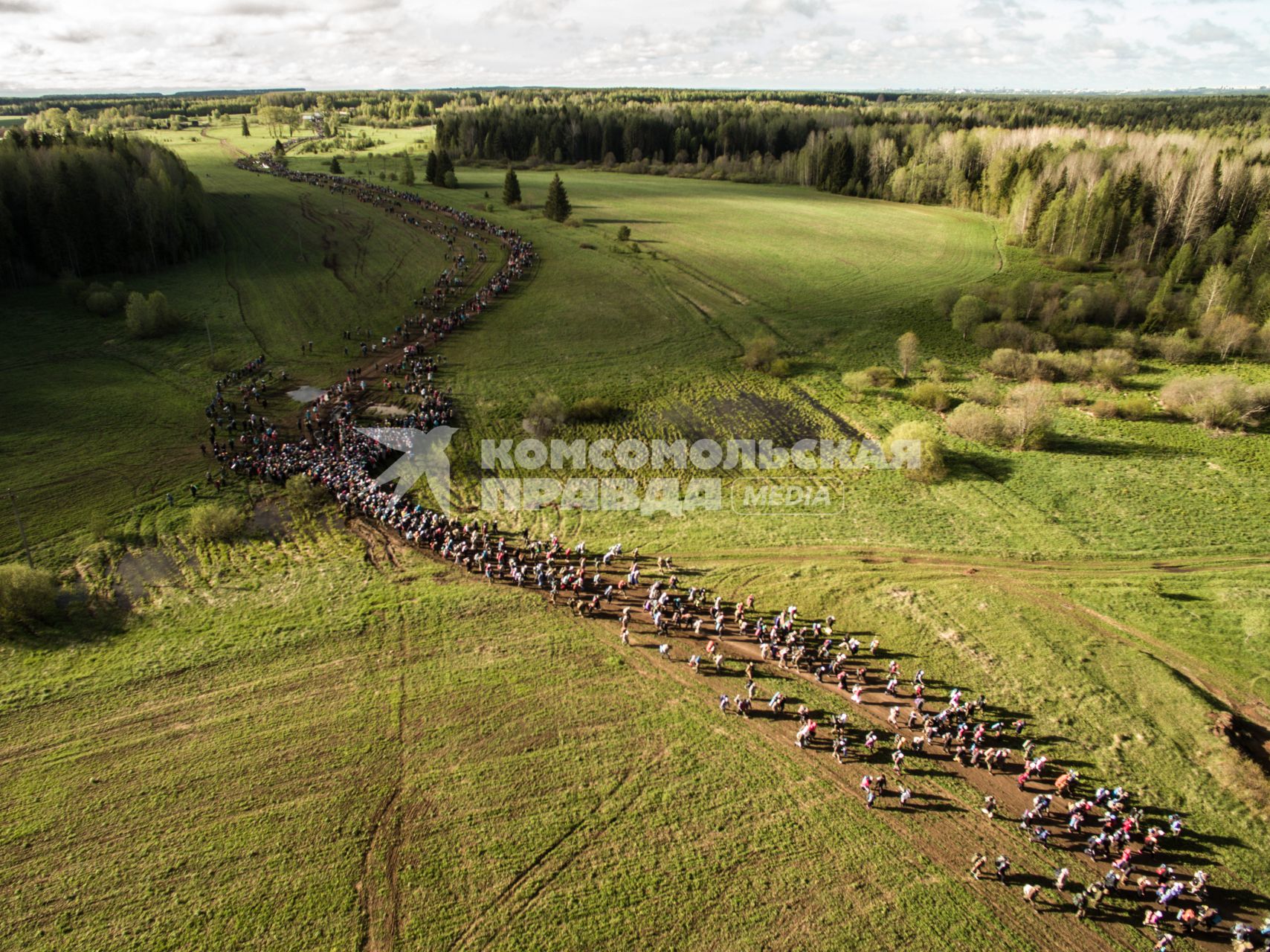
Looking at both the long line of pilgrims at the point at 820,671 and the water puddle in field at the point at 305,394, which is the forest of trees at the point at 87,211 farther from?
the long line of pilgrims at the point at 820,671

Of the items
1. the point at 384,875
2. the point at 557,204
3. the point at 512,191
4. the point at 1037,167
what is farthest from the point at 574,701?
the point at 1037,167

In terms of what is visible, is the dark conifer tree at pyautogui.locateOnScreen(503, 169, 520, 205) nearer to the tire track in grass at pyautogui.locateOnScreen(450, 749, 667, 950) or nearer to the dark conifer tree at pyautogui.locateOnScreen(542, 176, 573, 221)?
the dark conifer tree at pyautogui.locateOnScreen(542, 176, 573, 221)

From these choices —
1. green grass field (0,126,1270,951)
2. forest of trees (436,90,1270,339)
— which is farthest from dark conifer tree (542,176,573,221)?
forest of trees (436,90,1270,339)

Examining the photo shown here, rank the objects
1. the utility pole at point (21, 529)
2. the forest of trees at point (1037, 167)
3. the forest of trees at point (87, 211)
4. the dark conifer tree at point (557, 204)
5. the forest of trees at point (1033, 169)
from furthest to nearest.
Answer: the dark conifer tree at point (557, 204) → the forest of trees at point (1037, 167) → the forest of trees at point (87, 211) → the forest of trees at point (1033, 169) → the utility pole at point (21, 529)

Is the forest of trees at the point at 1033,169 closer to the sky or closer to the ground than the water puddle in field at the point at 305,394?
closer to the sky

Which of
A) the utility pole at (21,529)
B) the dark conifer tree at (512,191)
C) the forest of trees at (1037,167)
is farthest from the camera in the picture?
the dark conifer tree at (512,191)

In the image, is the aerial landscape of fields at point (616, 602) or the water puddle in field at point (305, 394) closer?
the aerial landscape of fields at point (616, 602)

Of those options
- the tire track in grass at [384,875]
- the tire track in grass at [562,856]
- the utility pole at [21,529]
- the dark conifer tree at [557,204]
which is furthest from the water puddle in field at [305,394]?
the dark conifer tree at [557,204]
